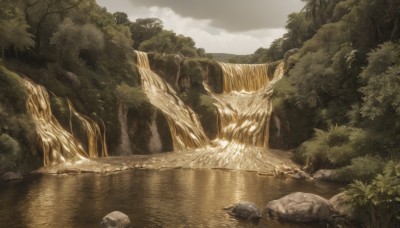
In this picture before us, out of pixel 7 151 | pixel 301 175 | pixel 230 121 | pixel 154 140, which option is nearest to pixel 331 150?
pixel 301 175

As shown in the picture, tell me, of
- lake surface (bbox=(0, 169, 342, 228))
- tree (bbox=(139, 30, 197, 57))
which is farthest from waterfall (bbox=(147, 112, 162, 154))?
tree (bbox=(139, 30, 197, 57))

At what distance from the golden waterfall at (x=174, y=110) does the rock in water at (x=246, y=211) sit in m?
19.8

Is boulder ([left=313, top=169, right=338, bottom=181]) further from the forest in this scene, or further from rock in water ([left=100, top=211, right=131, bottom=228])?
rock in water ([left=100, top=211, right=131, bottom=228])

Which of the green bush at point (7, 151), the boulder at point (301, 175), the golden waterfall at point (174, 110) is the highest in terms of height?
the golden waterfall at point (174, 110)

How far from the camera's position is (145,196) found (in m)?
20.7

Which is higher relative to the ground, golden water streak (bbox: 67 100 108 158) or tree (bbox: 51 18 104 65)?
tree (bbox: 51 18 104 65)

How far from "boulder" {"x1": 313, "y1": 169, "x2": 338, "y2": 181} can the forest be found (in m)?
0.61

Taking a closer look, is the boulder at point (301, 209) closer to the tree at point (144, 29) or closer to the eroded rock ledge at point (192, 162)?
the eroded rock ledge at point (192, 162)

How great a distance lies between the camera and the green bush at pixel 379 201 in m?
13.6

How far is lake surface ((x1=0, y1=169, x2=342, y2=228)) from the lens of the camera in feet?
53.2

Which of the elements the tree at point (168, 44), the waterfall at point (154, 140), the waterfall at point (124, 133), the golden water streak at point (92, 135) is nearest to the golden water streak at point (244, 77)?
the waterfall at point (154, 140)

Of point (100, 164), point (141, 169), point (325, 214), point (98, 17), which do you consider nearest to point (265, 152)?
point (141, 169)

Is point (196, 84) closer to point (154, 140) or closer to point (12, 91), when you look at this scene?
point (154, 140)

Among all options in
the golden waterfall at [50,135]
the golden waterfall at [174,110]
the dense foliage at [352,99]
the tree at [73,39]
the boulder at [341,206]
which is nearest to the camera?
the boulder at [341,206]
